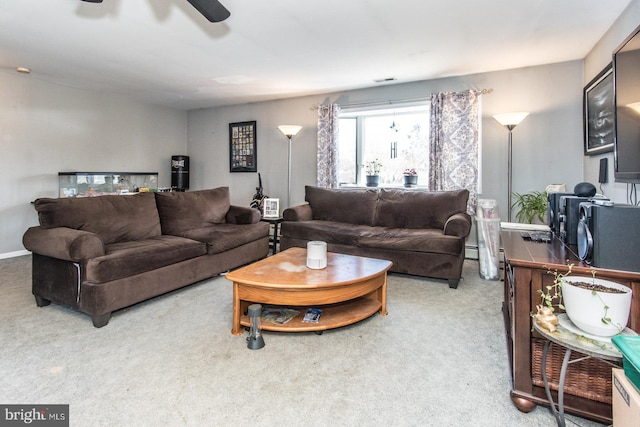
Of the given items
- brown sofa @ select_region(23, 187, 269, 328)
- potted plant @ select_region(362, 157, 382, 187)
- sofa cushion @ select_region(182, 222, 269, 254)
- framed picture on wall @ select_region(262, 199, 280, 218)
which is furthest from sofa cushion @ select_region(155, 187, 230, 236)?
potted plant @ select_region(362, 157, 382, 187)

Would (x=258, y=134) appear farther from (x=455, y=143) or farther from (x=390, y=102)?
(x=455, y=143)

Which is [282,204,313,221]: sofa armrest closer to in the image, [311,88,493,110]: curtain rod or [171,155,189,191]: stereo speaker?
[311,88,493,110]: curtain rod

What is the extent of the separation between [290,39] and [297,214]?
79.1 inches

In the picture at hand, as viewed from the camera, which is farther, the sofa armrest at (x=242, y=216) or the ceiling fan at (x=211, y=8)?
the sofa armrest at (x=242, y=216)

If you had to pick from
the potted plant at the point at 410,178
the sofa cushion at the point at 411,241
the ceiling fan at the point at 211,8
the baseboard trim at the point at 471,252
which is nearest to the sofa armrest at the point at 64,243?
the ceiling fan at the point at 211,8

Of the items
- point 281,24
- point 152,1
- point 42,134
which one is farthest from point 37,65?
point 281,24

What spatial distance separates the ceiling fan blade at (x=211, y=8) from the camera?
193 cm

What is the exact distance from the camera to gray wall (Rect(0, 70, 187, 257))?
4266 millimetres

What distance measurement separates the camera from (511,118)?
3754 mm

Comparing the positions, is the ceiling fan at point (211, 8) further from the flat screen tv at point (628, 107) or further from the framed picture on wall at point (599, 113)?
the framed picture on wall at point (599, 113)

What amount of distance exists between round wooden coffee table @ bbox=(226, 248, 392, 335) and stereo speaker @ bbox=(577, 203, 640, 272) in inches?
50.3

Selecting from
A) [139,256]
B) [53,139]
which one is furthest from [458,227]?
[53,139]

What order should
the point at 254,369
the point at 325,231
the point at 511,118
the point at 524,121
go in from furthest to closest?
the point at 524,121 → the point at 325,231 → the point at 511,118 → the point at 254,369

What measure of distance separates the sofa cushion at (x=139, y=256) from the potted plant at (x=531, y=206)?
3578 mm
